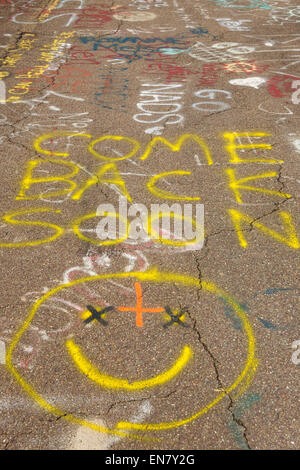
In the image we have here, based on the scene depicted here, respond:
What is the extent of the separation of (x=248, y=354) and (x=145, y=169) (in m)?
2.39

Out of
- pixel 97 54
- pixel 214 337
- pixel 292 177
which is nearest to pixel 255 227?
pixel 292 177

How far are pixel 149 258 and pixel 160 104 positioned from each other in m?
3.20

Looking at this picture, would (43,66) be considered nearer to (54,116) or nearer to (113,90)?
(113,90)

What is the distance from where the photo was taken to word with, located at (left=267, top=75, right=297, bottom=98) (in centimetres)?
597

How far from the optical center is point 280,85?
20.5 ft

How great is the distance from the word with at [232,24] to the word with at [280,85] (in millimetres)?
3215

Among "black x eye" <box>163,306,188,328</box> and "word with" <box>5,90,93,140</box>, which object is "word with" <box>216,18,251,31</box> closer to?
"word with" <box>5,90,93,140</box>

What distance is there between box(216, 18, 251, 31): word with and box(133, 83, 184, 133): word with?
3.94m

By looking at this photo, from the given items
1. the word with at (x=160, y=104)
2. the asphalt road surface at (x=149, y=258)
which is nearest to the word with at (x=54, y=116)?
the asphalt road surface at (x=149, y=258)

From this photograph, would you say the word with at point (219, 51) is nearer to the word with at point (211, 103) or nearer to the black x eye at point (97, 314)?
the word with at point (211, 103)

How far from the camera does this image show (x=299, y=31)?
894cm

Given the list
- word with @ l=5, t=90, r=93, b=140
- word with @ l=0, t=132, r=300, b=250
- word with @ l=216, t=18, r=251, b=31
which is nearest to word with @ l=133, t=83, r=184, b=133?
word with @ l=0, t=132, r=300, b=250

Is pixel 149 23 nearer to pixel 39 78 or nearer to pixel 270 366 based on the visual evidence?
pixel 39 78

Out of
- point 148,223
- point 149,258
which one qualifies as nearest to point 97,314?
point 149,258
